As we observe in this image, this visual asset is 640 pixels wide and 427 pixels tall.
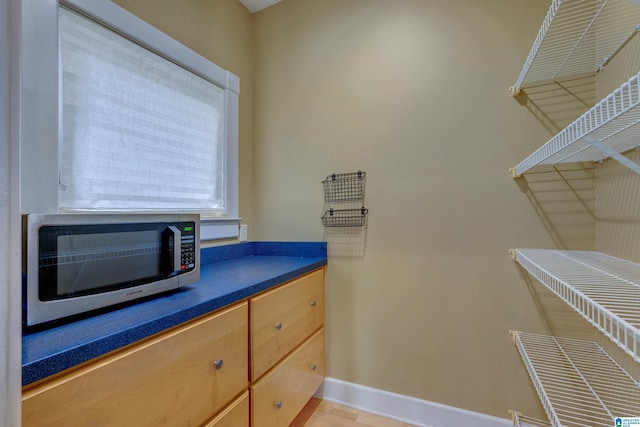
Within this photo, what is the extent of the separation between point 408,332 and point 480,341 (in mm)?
351

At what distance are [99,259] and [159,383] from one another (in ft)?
1.24

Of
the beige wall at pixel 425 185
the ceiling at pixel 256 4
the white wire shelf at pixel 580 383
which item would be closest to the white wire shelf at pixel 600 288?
the beige wall at pixel 425 185

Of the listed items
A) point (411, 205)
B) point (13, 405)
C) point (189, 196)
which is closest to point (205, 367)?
point (13, 405)

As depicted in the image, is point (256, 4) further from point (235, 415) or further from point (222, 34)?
point (235, 415)

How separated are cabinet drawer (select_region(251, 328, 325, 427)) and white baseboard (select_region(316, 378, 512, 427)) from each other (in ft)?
0.46

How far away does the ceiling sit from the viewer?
1853mm

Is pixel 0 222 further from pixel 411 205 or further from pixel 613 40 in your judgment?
pixel 613 40

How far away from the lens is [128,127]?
3.88 feet

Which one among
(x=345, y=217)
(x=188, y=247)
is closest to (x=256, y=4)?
(x=345, y=217)

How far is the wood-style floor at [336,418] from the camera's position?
1.46 m

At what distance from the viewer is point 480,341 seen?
1.35 meters

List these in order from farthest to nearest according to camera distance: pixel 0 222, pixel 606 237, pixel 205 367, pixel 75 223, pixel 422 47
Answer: pixel 422 47, pixel 606 237, pixel 205 367, pixel 75 223, pixel 0 222

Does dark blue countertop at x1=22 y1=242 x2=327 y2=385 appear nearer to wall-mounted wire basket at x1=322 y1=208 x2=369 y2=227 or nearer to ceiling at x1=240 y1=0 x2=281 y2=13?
wall-mounted wire basket at x1=322 y1=208 x2=369 y2=227

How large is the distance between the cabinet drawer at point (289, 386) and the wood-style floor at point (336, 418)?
0.47 ft
